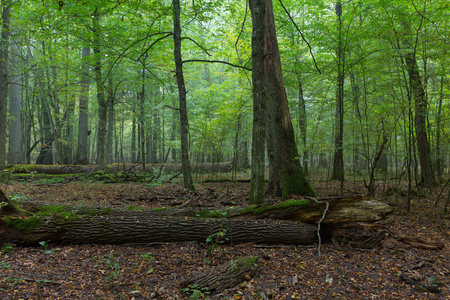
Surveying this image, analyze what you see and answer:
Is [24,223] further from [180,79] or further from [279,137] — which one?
[279,137]

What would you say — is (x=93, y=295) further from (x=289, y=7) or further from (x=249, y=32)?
(x=289, y=7)

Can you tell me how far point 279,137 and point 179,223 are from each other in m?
4.03

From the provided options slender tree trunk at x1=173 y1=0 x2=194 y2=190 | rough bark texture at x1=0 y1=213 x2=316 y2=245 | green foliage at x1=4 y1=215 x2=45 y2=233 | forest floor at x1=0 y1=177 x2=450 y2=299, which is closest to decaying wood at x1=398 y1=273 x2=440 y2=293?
forest floor at x1=0 y1=177 x2=450 y2=299

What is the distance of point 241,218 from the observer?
14.5 ft

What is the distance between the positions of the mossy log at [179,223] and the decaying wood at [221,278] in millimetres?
715

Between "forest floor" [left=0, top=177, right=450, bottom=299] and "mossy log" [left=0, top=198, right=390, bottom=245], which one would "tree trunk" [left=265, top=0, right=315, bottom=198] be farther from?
"forest floor" [left=0, top=177, right=450, bottom=299]

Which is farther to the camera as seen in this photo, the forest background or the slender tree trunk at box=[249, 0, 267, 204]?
the forest background

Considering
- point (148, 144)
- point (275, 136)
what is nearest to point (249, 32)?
point (275, 136)

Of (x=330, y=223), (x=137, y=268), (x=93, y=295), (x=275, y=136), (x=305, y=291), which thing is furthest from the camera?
(x=275, y=136)

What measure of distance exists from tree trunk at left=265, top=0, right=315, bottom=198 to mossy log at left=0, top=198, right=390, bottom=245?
7.44 ft

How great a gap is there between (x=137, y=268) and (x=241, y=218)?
1945 millimetres

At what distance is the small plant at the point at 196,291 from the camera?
283 cm

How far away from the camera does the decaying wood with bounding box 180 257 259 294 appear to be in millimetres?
3002

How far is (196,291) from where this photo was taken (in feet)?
9.29
